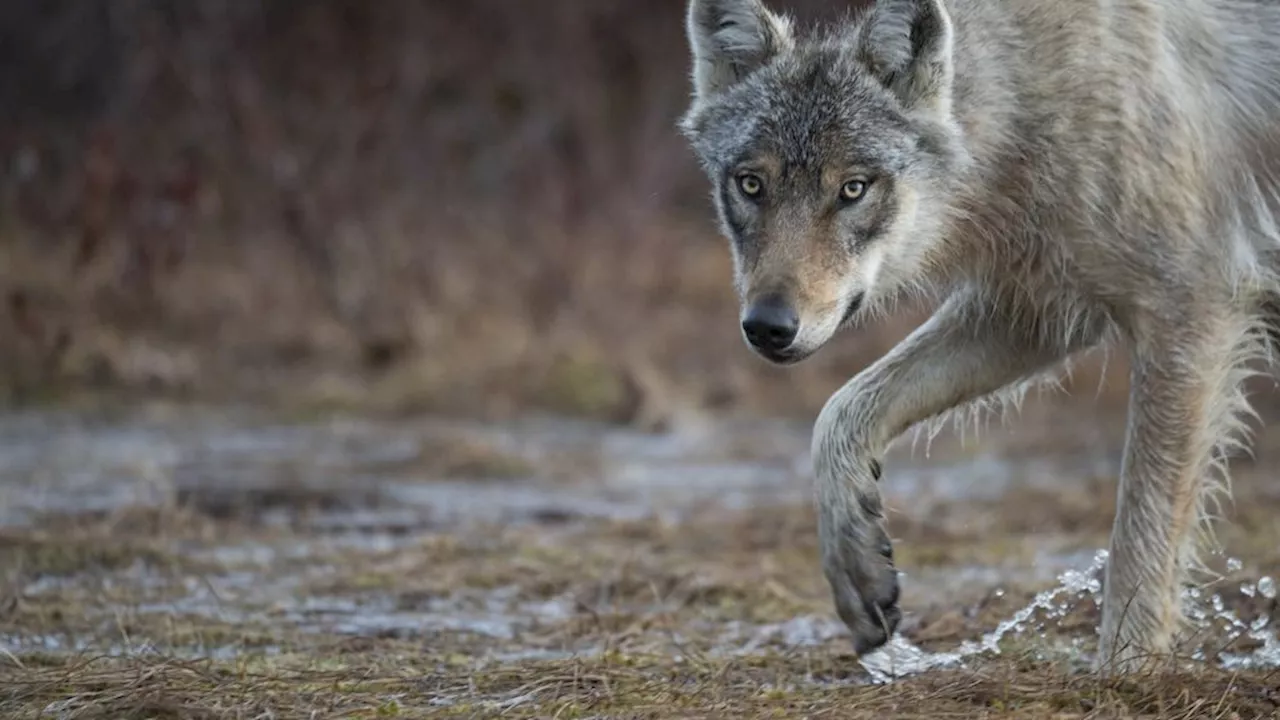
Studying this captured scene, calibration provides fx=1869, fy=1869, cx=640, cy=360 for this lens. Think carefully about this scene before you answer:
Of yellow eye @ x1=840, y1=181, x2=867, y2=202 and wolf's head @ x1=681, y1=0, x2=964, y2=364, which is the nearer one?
wolf's head @ x1=681, y1=0, x2=964, y2=364

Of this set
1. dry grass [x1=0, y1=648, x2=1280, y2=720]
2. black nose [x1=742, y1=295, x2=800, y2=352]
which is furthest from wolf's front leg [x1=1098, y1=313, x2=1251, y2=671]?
black nose [x1=742, y1=295, x2=800, y2=352]

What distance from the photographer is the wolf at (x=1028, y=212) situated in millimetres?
5250

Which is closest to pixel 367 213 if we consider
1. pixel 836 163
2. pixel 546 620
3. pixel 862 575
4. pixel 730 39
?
pixel 546 620

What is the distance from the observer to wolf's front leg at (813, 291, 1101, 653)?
5.35 meters

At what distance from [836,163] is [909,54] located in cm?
44

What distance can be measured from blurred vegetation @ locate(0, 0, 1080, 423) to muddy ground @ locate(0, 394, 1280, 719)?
1070 mm

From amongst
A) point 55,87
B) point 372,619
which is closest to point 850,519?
point 372,619

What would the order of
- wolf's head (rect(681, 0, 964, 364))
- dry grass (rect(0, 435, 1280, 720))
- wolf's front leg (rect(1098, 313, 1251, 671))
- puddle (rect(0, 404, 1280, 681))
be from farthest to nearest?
puddle (rect(0, 404, 1280, 681)) → wolf's front leg (rect(1098, 313, 1251, 671)) → wolf's head (rect(681, 0, 964, 364)) → dry grass (rect(0, 435, 1280, 720))

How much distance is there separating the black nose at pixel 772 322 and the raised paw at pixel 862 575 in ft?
2.17

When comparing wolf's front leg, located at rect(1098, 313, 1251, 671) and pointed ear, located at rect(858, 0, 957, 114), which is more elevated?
pointed ear, located at rect(858, 0, 957, 114)

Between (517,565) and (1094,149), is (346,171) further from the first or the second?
(1094,149)

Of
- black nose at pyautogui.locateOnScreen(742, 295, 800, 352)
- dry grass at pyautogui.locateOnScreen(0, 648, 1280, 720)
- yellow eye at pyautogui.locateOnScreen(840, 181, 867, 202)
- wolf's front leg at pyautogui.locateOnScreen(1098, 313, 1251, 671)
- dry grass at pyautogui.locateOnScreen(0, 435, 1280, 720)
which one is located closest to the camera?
dry grass at pyautogui.locateOnScreen(0, 648, 1280, 720)

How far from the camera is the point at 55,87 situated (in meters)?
15.0

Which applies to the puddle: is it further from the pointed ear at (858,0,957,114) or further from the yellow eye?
the pointed ear at (858,0,957,114)
